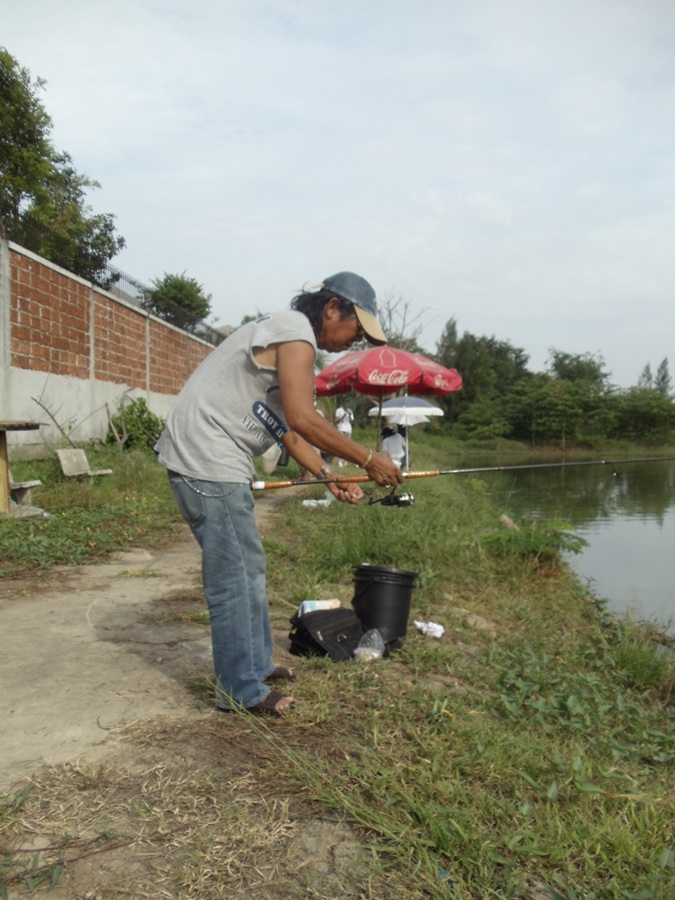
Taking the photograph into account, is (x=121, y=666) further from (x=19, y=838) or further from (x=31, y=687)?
(x=19, y=838)

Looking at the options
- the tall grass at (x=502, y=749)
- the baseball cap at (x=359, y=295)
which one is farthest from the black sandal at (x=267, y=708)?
the baseball cap at (x=359, y=295)

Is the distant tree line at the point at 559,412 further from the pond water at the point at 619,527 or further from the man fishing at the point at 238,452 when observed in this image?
the man fishing at the point at 238,452

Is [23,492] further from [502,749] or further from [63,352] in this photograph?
[502,749]

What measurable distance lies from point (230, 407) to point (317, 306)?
55 centimetres

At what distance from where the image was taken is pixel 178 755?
2.48 meters

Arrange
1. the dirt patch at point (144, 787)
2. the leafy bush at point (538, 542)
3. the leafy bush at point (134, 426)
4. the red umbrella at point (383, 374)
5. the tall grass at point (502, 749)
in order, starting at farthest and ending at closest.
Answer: the red umbrella at point (383, 374) < the leafy bush at point (134, 426) < the leafy bush at point (538, 542) < the tall grass at point (502, 749) < the dirt patch at point (144, 787)

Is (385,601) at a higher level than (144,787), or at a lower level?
higher

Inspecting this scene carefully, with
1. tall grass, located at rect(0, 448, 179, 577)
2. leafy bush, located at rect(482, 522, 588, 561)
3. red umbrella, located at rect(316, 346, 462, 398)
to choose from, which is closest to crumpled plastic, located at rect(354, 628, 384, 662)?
tall grass, located at rect(0, 448, 179, 577)

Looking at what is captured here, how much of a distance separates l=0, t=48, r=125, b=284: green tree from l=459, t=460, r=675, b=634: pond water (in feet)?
36.5

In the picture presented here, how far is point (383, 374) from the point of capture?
12.0 meters

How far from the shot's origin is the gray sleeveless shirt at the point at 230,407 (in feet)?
9.03

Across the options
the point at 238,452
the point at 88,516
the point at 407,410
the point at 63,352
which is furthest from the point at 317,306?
the point at 407,410

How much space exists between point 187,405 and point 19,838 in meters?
1.47

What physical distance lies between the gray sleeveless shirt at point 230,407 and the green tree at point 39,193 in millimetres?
15084
